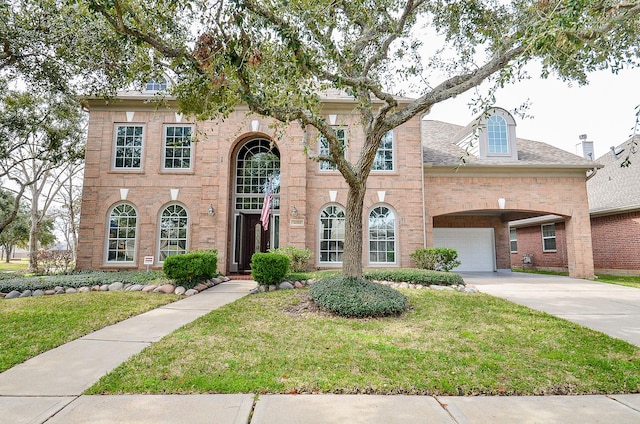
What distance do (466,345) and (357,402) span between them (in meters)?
2.15

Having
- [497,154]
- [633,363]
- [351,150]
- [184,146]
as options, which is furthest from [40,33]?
[497,154]

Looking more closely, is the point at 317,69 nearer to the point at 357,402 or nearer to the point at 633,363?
the point at 357,402

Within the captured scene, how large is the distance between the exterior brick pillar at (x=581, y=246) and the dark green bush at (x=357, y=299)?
10.1 metres

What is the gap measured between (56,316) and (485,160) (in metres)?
13.4

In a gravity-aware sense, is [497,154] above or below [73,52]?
below

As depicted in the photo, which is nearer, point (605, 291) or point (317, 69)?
point (317, 69)

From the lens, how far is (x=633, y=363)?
3756 mm

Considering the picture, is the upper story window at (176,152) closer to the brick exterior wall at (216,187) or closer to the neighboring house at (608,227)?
the brick exterior wall at (216,187)

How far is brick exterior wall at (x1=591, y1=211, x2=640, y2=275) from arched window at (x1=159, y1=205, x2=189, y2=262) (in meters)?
17.6

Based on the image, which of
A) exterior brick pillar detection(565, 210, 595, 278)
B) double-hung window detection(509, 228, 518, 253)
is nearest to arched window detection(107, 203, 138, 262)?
exterior brick pillar detection(565, 210, 595, 278)

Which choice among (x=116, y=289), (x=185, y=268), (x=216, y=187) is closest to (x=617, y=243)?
(x=216, y=187)

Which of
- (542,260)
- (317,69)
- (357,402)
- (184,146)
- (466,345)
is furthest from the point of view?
(542,260)

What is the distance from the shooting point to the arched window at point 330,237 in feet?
40.4

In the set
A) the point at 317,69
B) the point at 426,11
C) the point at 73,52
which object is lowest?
the point at 317,69
